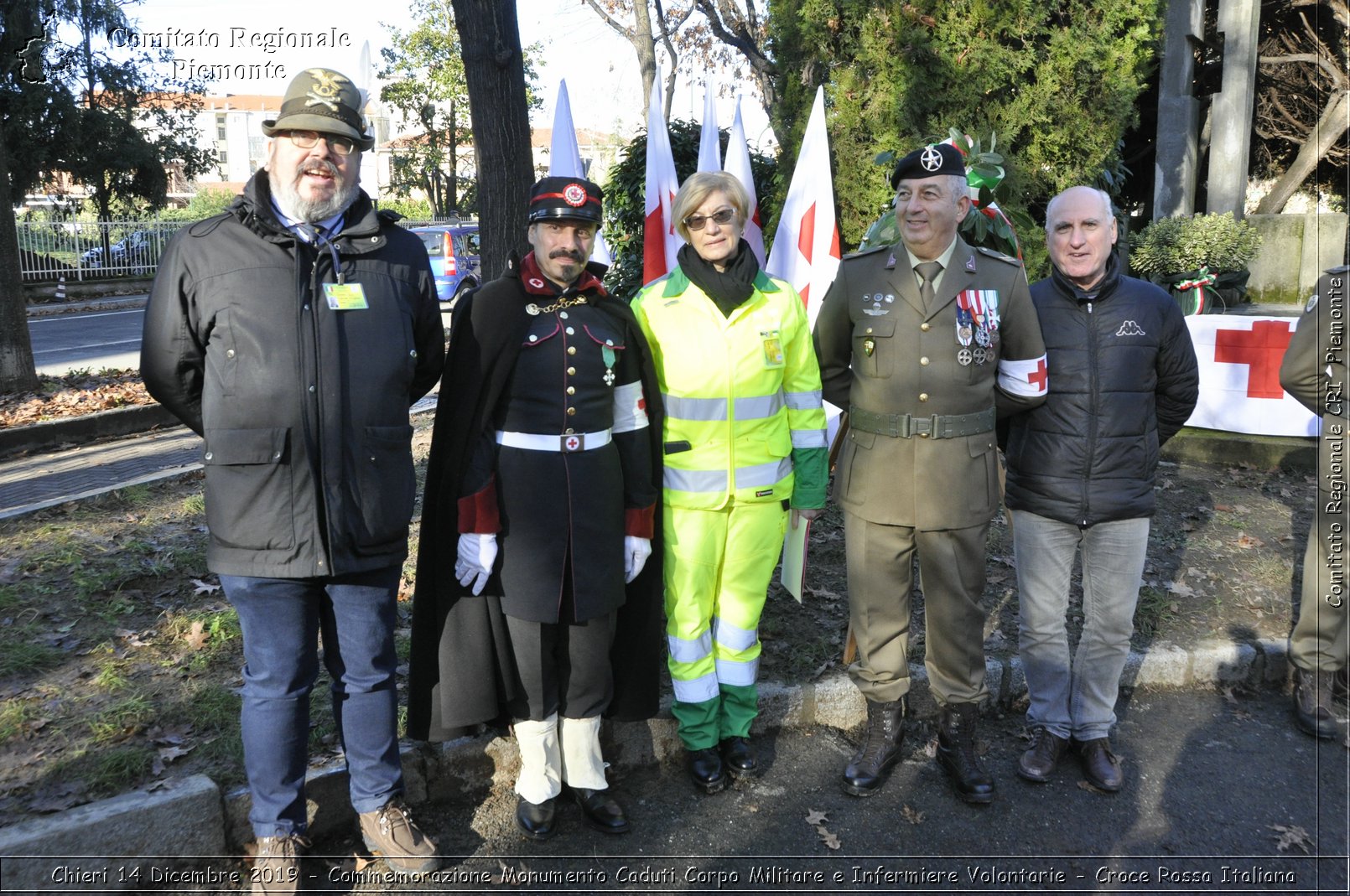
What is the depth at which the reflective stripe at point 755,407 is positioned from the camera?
3707 millimetres

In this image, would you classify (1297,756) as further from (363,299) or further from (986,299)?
(363,299)

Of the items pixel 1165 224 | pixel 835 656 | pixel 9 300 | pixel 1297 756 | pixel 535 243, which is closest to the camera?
pixel 535 243

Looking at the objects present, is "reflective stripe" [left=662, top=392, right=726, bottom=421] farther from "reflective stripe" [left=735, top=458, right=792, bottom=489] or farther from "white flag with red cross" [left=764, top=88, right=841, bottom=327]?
"white flag with red cross" [left=764, top=88, right=841, bottom=327]

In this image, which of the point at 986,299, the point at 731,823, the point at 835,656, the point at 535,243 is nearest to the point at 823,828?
the point at 731,823

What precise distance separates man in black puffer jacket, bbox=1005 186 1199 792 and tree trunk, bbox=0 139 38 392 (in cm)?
909

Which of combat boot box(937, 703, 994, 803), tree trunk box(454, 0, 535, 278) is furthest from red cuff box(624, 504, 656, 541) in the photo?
tree trunk box(454, 0, 535, 278)

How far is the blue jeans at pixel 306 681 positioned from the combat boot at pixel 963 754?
80.3 inches

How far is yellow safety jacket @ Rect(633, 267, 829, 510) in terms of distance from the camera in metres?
3.69

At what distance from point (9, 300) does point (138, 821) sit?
8.05 meters

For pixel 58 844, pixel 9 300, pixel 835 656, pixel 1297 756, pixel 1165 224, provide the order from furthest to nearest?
pixel 1165 224, pixel 9 300, pixel 835 656, pixel 1297 756, pixel 58 844

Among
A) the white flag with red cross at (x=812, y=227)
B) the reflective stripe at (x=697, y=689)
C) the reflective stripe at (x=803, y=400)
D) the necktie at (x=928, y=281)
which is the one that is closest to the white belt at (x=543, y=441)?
the reflective stripe at (x=803, y=400)

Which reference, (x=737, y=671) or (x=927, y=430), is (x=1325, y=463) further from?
(x=737, y=671)

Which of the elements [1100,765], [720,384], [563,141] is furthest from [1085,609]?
[563,141]

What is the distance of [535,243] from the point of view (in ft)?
11.4
